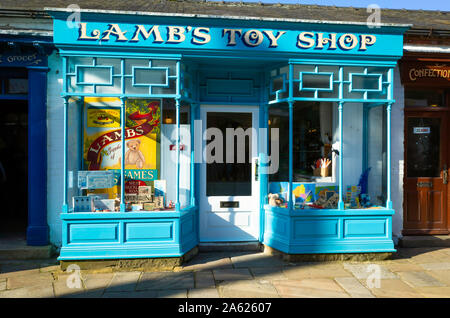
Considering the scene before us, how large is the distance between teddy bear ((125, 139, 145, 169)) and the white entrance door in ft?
3.54

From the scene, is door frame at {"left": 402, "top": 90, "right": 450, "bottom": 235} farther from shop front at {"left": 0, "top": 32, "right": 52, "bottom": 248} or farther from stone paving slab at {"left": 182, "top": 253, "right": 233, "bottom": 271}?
shop front at {"left": 0, "top": 32, "right": 52, "bottom": 248}

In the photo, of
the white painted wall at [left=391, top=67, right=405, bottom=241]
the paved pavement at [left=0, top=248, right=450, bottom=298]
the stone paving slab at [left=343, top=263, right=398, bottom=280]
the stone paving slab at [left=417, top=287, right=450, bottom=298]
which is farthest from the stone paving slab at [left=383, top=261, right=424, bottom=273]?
the white painted wall at [left=391, top=67, right=405, bottom=241]

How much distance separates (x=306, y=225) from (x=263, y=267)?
38.4 inches

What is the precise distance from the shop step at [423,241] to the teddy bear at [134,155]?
5.00 metres

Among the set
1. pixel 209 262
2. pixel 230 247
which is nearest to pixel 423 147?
pixel 230 247

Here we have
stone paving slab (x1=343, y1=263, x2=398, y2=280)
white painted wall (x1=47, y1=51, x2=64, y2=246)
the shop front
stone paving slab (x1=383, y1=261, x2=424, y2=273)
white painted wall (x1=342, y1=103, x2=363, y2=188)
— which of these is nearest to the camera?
stone paving slab (x1=343, y1=263, x2=398, y2=280)

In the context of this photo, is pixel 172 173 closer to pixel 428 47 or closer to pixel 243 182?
pixel 243 182

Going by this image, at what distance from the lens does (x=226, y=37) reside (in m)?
5.70

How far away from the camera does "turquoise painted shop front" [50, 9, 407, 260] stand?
5566 mm

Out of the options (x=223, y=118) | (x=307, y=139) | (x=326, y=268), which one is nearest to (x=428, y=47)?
(x=307, y=139)

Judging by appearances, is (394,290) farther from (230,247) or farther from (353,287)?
(230,247)

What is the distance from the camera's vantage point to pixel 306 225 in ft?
19.5

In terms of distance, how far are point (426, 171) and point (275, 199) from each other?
127 inches

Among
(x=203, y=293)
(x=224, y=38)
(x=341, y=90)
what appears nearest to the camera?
(x=203, y=293)
